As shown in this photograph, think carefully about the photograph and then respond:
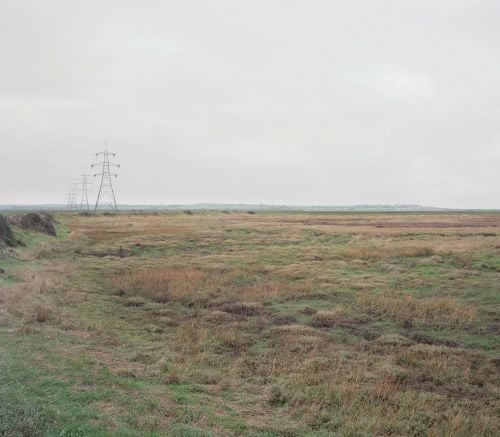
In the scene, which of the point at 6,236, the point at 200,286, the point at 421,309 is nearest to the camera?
the point at 421,309

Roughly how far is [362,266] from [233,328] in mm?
17328

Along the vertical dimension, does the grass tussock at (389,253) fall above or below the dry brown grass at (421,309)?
above

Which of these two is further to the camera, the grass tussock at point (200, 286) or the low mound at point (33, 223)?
the low mound at point (33, 223)

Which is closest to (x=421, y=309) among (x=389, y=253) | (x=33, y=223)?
(x=389, y=253)

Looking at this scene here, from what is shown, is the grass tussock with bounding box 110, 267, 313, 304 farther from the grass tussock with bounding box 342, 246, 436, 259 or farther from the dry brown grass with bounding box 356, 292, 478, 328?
the grass tussock with bounding box 342, 246, 436, 259

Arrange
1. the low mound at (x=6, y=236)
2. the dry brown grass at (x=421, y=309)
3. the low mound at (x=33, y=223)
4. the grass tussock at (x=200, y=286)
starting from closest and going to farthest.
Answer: the dry brown grass at (x=421, y=309), the grass tussock at (x=200, y=286), the low mound at (x=6, y=236), the low mound at (x=33, y=223)

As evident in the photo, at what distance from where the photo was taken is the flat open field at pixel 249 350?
915cm

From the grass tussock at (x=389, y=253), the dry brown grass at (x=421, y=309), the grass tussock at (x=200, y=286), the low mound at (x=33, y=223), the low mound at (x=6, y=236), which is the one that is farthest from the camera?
the low mound at (x=33, y=223)

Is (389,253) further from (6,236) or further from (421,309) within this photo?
(6,236)

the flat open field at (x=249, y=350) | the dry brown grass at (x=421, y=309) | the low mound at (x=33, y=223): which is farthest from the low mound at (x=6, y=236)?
the dry brown grass at (x=421, y=309)

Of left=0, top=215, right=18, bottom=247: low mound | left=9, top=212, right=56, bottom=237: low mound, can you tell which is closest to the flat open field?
left=0, top=215, right=18, bottom=247: low mound

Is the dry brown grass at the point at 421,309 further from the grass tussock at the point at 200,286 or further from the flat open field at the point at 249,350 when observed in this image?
the grass tussock at the point at 200,286

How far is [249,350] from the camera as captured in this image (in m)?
14.2

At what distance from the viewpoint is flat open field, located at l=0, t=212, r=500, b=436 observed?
9148 millimetres
